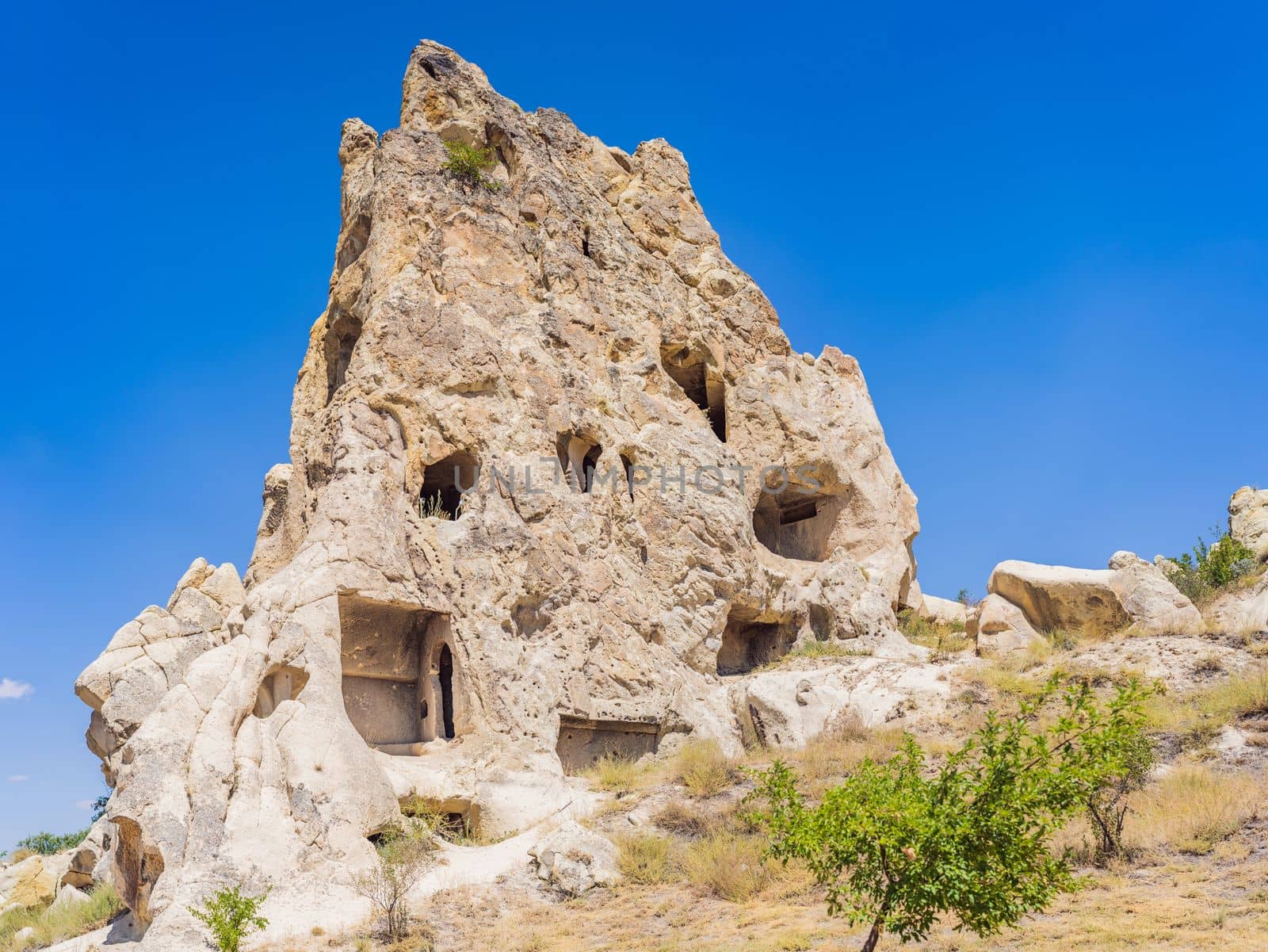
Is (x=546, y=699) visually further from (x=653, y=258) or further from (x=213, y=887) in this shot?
(x=653, y=258)

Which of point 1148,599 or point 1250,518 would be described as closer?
point 1148,599

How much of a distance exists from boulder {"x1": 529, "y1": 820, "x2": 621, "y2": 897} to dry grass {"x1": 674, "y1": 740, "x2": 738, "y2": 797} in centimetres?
187

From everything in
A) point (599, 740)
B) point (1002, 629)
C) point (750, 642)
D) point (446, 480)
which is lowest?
point (599, 740)

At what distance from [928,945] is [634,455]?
11.0 metres

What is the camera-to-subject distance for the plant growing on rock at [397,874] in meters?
8.92

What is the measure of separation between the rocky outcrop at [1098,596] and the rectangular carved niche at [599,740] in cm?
691

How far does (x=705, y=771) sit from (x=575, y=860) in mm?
2700

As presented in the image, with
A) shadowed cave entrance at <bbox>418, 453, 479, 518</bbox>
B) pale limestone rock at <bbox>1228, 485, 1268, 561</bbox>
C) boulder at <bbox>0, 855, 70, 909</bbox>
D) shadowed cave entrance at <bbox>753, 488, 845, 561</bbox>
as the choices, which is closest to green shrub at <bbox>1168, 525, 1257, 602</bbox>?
pale limestone rock at <bbox>1228, 485, 1268, 561</bbox>

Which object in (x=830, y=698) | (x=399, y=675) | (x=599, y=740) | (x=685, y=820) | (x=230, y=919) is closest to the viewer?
(x=230, y=919)

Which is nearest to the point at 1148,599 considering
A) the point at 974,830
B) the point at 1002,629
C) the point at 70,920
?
the point at 1002,629

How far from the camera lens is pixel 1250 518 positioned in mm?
20844

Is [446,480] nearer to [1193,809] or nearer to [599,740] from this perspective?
[599,740]

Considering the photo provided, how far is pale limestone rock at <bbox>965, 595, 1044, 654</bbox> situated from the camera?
1623 cm

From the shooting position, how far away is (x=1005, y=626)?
16.5 m
